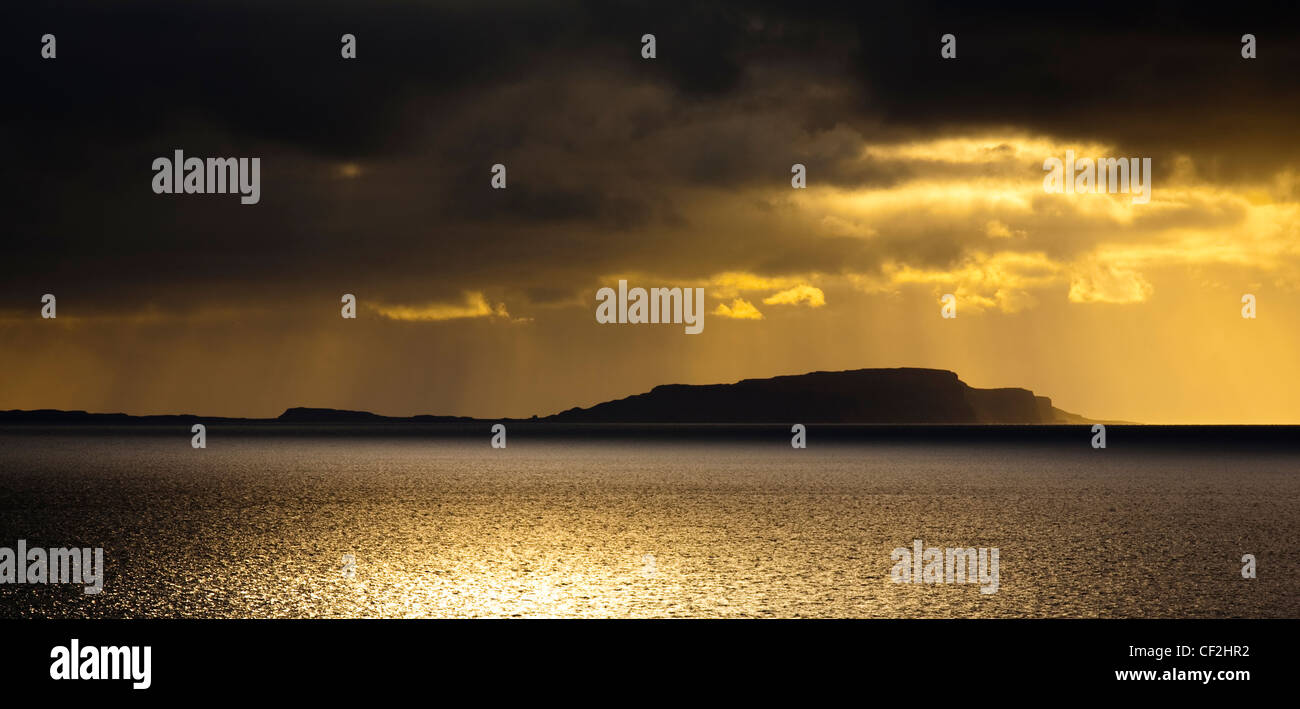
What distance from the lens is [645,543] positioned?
3756 centimetres

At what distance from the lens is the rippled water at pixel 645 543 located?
80.5 ft

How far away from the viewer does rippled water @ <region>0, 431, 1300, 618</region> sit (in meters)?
24.5

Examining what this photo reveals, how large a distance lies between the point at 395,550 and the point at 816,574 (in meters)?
14.4

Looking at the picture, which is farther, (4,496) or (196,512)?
(4,496)
